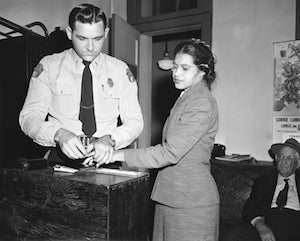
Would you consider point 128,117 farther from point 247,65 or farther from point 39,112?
point 247,65

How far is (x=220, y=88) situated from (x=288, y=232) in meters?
1.93

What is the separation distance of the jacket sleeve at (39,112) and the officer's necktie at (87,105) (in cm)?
19

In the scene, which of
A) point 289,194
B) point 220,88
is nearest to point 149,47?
point 220,88

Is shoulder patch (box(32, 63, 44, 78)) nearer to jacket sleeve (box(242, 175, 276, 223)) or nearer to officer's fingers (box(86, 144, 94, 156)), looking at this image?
officer's fingers (box(86, 144, 94, 156))

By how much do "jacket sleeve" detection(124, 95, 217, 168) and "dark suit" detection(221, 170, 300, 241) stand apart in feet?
4.30

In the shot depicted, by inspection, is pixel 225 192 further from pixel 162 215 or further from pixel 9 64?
pixel 9 64

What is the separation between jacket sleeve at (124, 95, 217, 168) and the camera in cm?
171

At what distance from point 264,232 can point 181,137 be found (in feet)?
4.84

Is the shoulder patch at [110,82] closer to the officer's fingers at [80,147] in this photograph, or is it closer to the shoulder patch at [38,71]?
the shoulder patch at [38,71]

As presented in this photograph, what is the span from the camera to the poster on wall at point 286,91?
361 cm

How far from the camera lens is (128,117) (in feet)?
5.94

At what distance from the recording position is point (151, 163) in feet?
5.61


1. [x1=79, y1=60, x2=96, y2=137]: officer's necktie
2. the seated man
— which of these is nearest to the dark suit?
the seated man

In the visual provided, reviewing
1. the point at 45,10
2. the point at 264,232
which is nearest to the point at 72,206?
the point at 264,232
